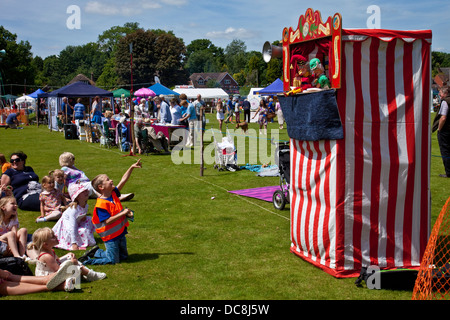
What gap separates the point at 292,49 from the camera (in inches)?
267

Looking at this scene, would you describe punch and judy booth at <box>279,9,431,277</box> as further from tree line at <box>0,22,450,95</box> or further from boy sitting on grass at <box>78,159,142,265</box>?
tree line at <box>0,22,450,95</box>

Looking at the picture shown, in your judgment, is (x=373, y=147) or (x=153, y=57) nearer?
(x=373, y=147)

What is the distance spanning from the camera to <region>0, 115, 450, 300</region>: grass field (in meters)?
5.10

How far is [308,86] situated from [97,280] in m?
3.59

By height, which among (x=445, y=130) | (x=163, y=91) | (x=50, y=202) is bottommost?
(x=50, y=202)

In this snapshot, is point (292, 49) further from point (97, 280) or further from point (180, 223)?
point (97, 280)

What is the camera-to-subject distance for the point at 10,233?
6.08 metres

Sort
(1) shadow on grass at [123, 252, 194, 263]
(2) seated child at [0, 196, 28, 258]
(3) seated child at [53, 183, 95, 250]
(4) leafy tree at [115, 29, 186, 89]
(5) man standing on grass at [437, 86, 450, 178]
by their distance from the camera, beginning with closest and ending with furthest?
1. (2) seated child at [0, 196, 28, 258]
2. (1) shadow on grass at [123, 252, 194, 263]
3. (3) seated child at [53, 183, 95, 250]
4. (5) man standing on grass at [437, 86, 450, 178]
5. (4) leafy tree at [115, 29, 186, 89]

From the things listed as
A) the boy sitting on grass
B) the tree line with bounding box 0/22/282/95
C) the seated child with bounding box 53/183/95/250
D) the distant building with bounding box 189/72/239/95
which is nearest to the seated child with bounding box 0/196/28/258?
the seated child with bounding box 53/183/95/250

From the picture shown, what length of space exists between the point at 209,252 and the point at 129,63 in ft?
285

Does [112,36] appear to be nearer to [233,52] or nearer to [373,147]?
[233,52]

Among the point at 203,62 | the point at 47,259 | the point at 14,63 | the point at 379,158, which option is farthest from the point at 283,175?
the point at 203,62

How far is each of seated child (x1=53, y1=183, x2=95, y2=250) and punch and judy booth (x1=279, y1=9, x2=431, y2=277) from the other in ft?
10.9

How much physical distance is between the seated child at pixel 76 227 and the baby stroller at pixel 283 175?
353cm
